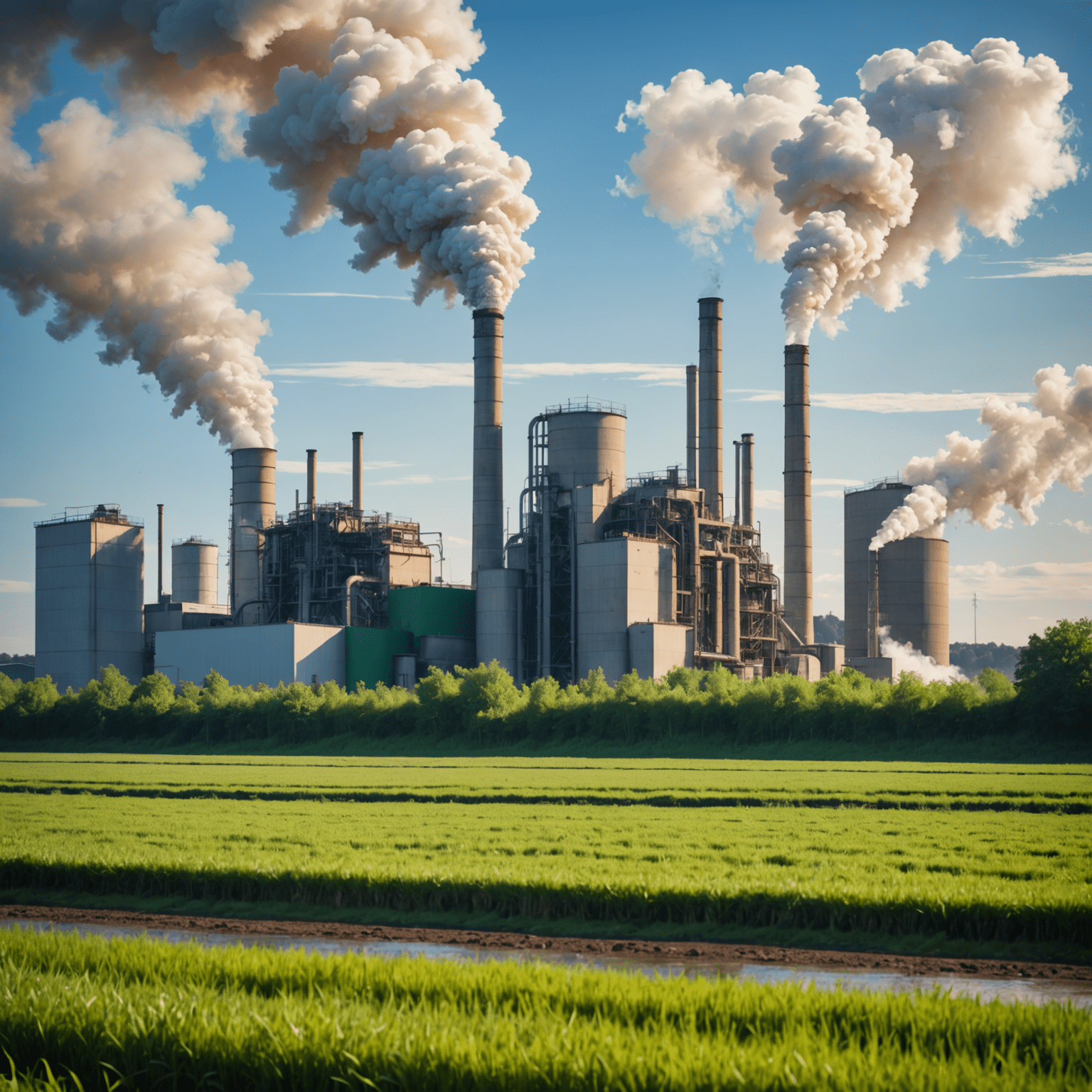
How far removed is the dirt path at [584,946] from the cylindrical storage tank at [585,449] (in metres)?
48.0

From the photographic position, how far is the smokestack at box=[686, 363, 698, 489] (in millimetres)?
69875

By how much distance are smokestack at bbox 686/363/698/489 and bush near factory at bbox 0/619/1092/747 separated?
17.5m

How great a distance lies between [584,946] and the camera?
13.2 metres

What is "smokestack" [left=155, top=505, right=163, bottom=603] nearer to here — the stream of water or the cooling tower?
the cooling tower

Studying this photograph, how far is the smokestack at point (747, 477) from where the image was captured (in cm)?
7369

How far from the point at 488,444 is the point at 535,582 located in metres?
7.68

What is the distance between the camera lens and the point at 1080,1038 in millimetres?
7055

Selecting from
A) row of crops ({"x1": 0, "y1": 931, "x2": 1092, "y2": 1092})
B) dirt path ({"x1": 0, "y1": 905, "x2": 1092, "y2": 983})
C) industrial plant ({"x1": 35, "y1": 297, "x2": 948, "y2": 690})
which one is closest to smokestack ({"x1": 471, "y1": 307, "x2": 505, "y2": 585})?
industrial plant ({"x1": 35, "y1": 297, "x2": 948, "y2": 690})

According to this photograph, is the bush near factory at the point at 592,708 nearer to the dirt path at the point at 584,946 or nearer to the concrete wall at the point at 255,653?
the concrete wall at the point at 255,653

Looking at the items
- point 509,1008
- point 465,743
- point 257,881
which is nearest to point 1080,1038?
point 509,1008

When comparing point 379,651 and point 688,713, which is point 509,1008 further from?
point 379,651

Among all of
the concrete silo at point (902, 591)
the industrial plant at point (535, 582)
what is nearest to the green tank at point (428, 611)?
the industrial plant at point (535, 582)

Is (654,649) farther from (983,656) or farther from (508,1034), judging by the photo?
(983,656)

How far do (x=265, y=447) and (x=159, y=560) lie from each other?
3027 cm
